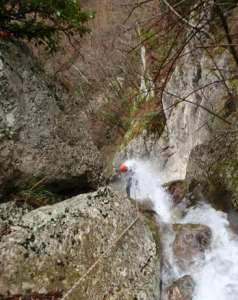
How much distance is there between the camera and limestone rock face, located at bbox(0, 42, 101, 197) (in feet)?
12.7

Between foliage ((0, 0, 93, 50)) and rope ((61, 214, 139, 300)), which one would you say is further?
foliage ((0, 0, 93, 50))

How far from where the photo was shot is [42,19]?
459 cm

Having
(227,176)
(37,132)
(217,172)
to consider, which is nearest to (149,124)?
(217,172)

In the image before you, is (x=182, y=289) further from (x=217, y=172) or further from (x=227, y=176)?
(x=217, y=172)

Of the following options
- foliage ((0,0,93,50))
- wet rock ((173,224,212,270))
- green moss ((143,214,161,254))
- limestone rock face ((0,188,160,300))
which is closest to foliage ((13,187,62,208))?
limestone rock face ((0,188,160,300))

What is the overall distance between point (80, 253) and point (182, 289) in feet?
6.72

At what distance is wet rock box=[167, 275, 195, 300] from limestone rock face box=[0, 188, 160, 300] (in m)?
0.90

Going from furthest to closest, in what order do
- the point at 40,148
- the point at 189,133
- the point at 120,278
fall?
1. the point at 189,133
2. the point at 40,148
3. the point at 120,278

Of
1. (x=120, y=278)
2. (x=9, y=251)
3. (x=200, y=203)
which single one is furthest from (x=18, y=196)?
(x=200, y=203)

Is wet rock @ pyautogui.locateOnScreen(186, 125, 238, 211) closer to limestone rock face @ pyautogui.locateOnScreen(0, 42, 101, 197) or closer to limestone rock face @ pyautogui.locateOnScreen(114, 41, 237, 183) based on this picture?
limestone rock face @ pyautogui.locateOnScreen(114, 41, 237, 183)

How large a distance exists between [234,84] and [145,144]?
5.78 metres

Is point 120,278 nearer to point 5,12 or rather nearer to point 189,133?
point 5,12

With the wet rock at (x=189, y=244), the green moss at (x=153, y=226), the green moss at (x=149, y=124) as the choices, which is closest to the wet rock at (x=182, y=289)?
the wet rock at (x=189, y=244)

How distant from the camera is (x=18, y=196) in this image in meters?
3.93
